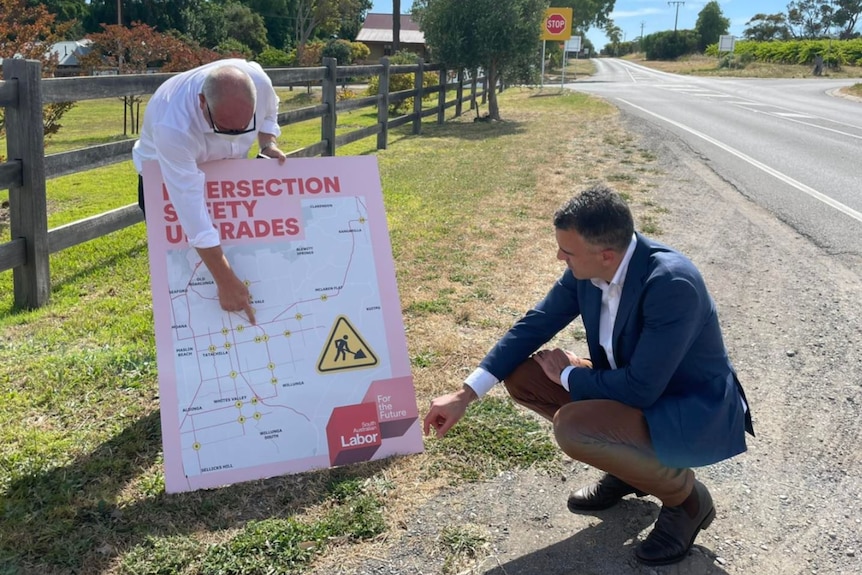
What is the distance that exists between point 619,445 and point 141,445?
2.07 meters

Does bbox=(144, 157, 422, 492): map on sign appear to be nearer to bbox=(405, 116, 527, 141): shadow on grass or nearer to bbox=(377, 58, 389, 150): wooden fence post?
bbox=(377, 58, 389, 150): wooden fence post

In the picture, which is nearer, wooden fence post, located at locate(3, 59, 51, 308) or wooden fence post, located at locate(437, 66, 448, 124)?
wooden fence post, located at locate(3, 59, 51, 308)


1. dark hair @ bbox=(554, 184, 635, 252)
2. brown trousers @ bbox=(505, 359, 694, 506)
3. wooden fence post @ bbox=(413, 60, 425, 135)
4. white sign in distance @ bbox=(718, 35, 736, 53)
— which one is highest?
white sign in distance @ bbox=(718, 35, 736, 53)

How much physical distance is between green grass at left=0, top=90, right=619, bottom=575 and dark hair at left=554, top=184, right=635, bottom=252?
3.92 feet

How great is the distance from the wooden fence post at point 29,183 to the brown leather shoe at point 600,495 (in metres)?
3.77

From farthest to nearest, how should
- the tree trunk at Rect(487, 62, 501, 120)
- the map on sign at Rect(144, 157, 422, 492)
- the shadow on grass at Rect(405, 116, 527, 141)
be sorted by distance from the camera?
the tree trunk at Rect(487, 62, 501, 120) < the shadow on grass at Rect(405, 116, 527, 141) < the map on sign at Rect(144, 157, 422, 492)

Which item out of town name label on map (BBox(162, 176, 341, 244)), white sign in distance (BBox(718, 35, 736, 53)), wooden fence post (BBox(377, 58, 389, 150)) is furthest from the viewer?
white sign in distance (BBox(718, 35, 736, 53))

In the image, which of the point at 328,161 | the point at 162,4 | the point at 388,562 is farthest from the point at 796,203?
the point at 162,4

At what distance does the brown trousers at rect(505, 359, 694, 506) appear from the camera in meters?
2.60

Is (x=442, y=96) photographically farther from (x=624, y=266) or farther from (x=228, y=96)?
(x=624, y=266)

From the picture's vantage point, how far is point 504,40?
714 inches

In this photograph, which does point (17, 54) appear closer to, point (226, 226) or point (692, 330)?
point (226, 226)

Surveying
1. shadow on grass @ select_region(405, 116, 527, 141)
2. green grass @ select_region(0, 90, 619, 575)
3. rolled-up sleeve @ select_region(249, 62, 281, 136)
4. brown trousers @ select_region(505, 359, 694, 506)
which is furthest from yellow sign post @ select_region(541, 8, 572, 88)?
brown trousers @ select_region(505, 359, 694, 506)

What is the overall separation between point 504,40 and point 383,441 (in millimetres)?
16444
